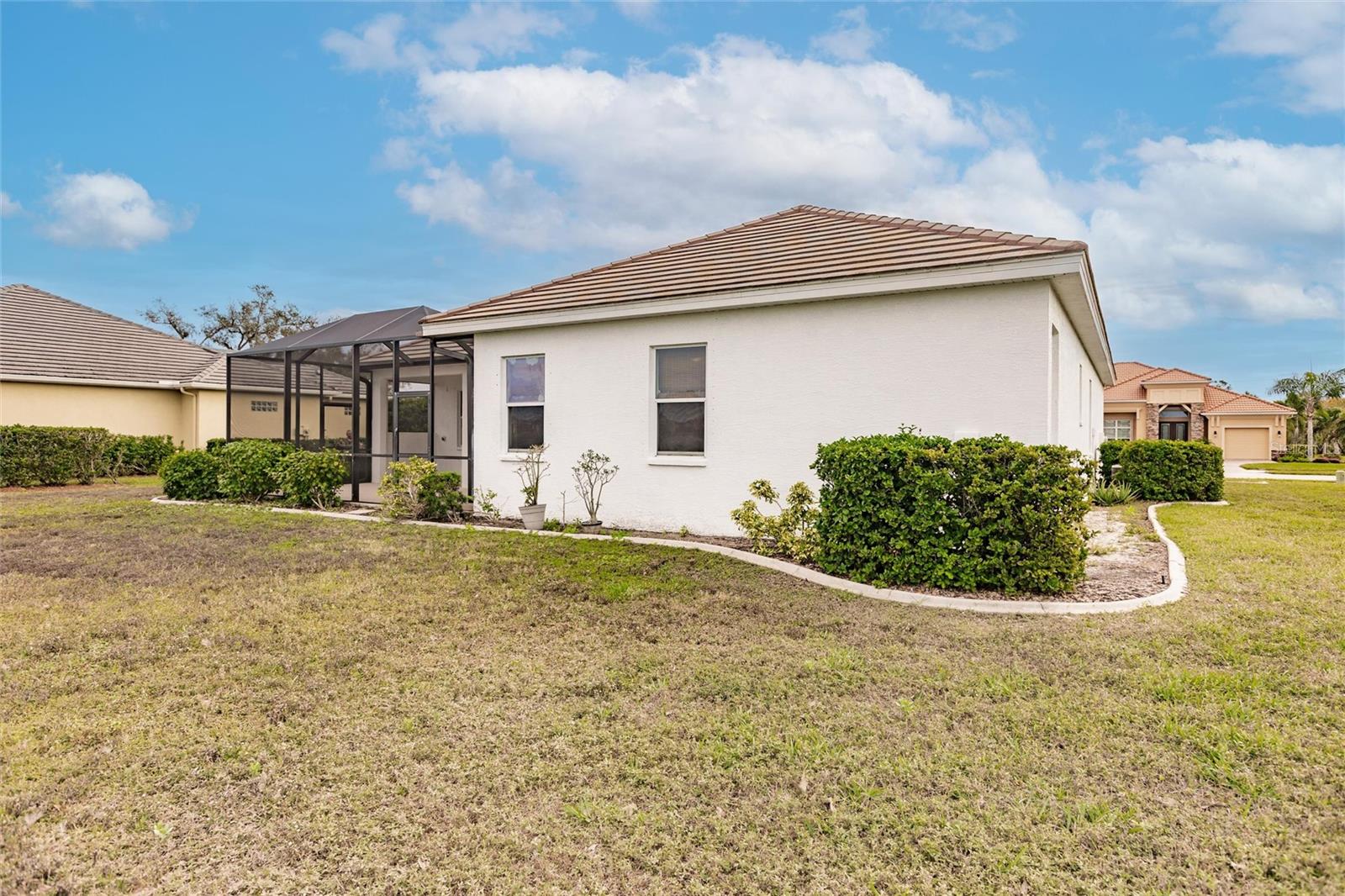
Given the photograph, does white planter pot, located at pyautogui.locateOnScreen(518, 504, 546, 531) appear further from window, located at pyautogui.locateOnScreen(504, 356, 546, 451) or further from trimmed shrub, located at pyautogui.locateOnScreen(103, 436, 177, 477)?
trimmed shrub, located at pyautogui.locateOnScreen(103, 436, 177, 477)

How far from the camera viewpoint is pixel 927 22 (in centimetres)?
1034

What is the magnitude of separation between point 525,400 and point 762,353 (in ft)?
13.5

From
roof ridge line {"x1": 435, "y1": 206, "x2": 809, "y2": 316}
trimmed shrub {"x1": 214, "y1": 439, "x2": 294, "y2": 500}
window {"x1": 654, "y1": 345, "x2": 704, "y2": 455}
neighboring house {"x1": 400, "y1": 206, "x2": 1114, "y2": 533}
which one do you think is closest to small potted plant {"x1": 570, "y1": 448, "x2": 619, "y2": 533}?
neighboring house {"x1": 400, "y1": 206, "x2": 1114, "y2": 533}

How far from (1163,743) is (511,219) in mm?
18443

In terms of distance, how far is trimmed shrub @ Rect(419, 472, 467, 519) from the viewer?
10.7 m

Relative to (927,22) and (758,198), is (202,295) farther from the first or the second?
(927,22)

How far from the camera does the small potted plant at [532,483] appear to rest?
32.7 feet

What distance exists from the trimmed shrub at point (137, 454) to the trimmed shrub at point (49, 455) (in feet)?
4.33

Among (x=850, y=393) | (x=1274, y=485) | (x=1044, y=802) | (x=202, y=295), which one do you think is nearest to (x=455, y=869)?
(x=1044, y=802)

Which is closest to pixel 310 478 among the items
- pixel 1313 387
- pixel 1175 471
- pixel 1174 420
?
pixel 1175 471

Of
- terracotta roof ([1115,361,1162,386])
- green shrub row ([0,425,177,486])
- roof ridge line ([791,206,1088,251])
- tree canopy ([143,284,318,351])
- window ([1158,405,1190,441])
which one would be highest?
tree canopy ([143,284,318,351])

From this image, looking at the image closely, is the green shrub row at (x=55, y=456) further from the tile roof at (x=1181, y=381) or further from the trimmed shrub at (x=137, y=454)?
the tile roof at (x=1181, y=381)

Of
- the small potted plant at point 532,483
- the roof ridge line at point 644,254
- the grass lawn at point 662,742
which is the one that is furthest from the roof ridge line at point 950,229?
the small potted plant at point 532,483

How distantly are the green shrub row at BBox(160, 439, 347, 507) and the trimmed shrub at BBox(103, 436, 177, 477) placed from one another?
7.23 meters
